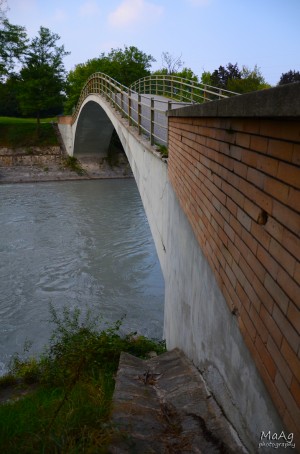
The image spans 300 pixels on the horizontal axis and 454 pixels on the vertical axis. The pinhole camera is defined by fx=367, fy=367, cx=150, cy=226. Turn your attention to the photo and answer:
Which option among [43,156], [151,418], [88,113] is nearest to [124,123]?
[151,418]

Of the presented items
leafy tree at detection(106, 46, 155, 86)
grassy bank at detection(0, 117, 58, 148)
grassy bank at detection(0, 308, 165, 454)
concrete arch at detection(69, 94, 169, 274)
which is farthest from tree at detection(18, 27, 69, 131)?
grassy bank at detection(0, 308, 165, 454)

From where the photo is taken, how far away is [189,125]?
4.48 metres

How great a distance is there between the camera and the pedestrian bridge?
1.74 m

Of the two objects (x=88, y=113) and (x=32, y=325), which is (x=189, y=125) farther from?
(x=88, y=113)

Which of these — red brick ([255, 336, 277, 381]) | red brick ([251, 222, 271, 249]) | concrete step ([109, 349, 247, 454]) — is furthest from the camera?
concrete step ([109, 349, 247, 454])

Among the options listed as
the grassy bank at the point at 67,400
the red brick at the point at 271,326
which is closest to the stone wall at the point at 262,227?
the red brick at the point at 271,326

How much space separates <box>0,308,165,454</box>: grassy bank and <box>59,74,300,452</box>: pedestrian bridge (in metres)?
1.04

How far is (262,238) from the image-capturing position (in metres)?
2.06

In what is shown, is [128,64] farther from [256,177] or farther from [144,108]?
[256,177]

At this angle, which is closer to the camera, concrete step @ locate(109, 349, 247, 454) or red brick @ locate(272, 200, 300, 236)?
red brick @ locate(272, 200, 300, 236)

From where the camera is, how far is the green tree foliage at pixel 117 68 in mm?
39528

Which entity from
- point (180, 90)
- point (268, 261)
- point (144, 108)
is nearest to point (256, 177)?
point (268, 261)

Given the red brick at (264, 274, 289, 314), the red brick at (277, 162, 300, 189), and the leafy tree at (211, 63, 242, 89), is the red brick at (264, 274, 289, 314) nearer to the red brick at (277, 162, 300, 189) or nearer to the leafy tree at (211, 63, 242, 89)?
the red brick at (277, 162, 300, 189)

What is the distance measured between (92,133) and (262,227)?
2817 centimetres
